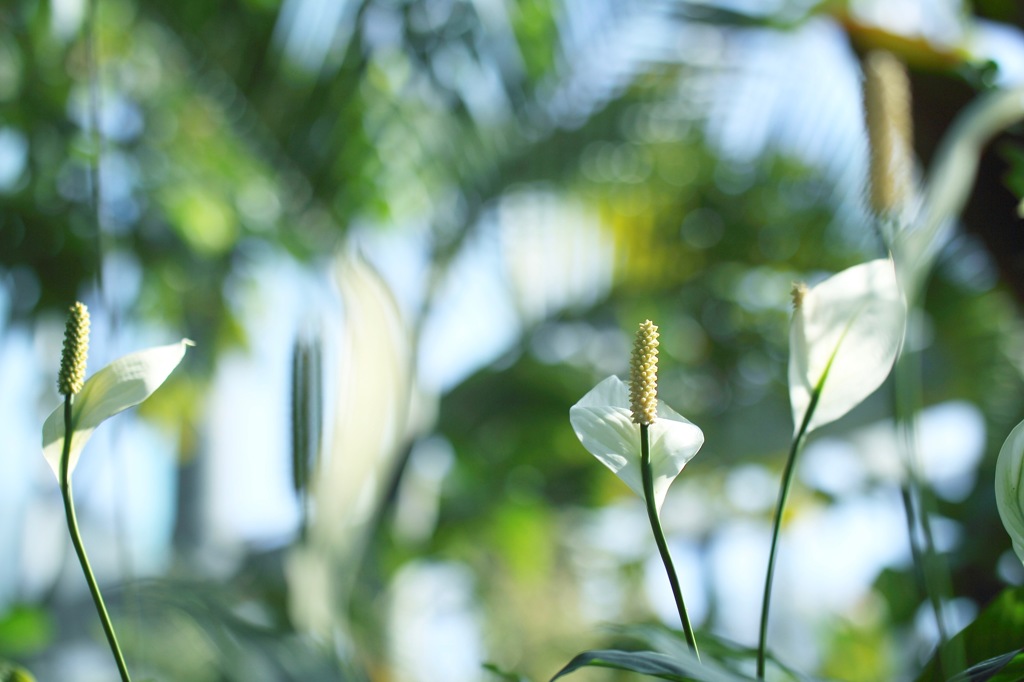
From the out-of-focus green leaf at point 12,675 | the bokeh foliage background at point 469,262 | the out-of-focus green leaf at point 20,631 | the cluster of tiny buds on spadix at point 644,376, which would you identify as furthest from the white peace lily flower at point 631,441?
the out-of-focus green leaf at point 20,631

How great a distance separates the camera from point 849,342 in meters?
0.17

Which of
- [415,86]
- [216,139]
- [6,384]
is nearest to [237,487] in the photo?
[6,384]

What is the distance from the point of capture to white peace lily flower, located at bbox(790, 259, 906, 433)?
Result: 165mm

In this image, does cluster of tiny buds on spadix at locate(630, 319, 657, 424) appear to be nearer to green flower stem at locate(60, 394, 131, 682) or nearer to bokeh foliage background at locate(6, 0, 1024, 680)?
green flower stem at locate(60, 394, 131, 682)

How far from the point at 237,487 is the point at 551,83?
1.07 metres

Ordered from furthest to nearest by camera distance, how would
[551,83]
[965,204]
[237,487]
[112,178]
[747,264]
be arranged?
[237,487] < [747,264] < [112,178] < [551,83] < [965,204]

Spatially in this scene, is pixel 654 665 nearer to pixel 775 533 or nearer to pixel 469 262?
pixel 775 533

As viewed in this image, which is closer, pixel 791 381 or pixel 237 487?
pixel 791 381

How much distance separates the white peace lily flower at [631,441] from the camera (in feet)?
0.51

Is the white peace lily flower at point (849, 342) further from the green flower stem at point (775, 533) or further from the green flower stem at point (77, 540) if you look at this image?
the green flower stem at point (77, 540)

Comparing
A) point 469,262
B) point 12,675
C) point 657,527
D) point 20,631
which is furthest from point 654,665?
point 469,262

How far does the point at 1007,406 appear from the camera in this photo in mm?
1225

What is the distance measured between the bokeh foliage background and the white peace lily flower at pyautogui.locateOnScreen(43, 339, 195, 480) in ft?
2.54

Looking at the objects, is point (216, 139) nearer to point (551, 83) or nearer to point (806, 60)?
point (551, 83)
